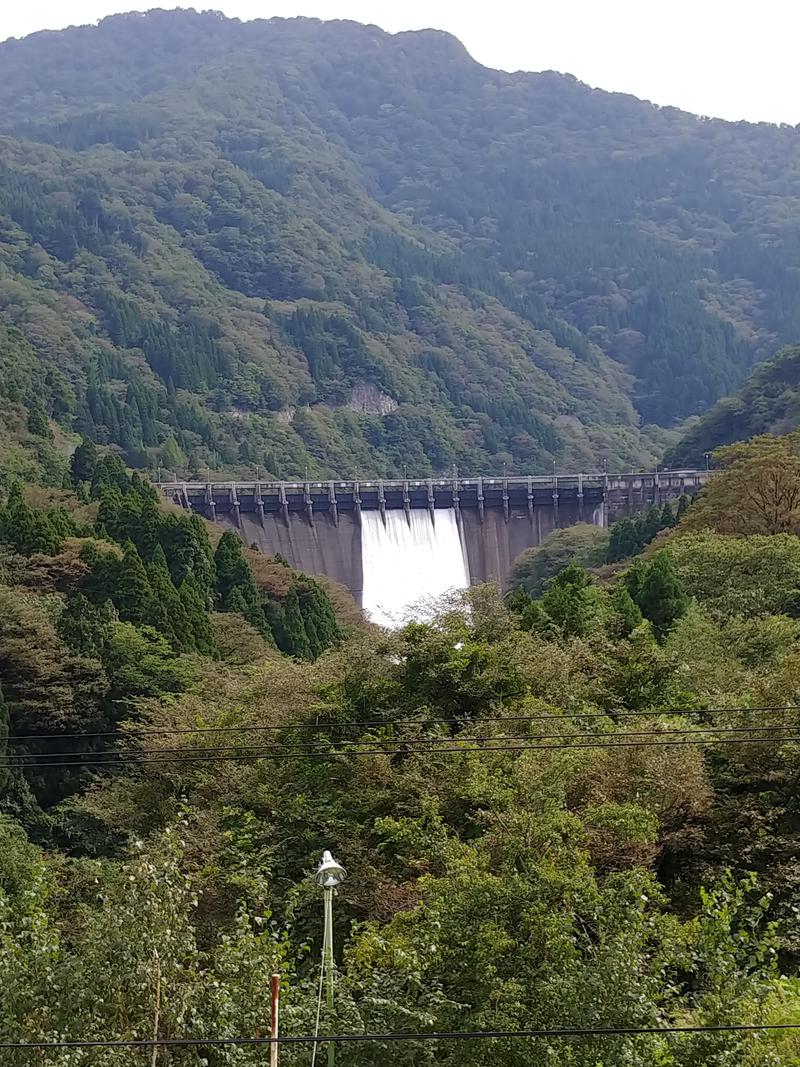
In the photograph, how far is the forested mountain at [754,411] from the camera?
258 ft

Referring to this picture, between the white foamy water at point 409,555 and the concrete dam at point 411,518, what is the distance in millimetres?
52

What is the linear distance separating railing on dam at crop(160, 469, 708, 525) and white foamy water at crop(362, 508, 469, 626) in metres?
0.81

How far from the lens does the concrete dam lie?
2899 inches

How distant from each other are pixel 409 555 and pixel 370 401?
49.8m

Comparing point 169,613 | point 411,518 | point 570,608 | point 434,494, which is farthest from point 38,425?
point 570,608

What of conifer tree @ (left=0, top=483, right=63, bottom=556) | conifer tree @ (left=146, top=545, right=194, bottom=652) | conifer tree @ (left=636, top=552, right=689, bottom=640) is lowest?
conifer tree @ (left=146, top=545, right=194, bottom=652)

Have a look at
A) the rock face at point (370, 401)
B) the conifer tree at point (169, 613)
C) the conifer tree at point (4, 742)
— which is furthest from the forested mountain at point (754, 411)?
the conifer tree at point (4, 742)

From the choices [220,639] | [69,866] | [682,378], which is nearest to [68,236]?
[682,378]

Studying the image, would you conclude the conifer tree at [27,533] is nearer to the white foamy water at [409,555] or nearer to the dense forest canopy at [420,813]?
the dense forest canopy at [420,813]

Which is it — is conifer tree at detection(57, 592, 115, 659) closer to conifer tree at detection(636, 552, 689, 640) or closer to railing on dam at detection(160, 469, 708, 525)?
conifer tree at detection(636, 552, 689, 640)

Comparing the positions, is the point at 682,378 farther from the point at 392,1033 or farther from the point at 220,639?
the point at 392,1033

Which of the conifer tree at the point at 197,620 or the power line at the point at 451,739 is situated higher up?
the power line at the point at 451,739

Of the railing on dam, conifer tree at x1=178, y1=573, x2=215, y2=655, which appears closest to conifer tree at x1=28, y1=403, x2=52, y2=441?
the railing on dam

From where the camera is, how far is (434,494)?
78938 mm
